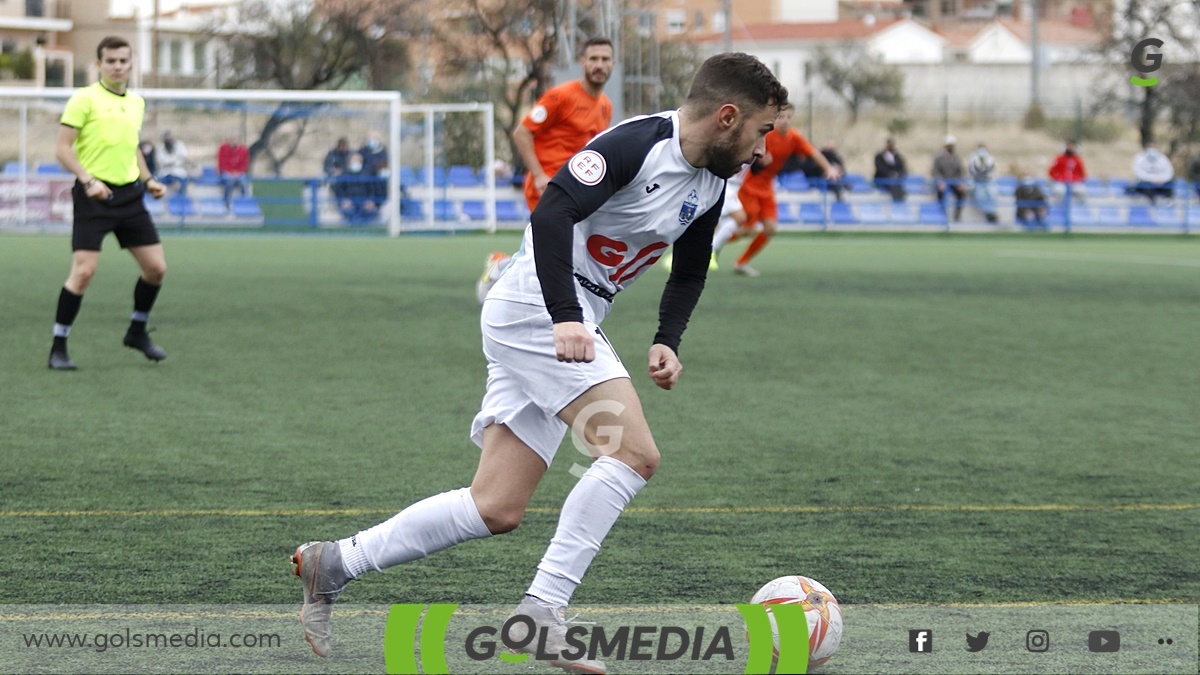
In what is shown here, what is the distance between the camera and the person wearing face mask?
28844 millimetres

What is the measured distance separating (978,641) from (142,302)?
7196 millimetres

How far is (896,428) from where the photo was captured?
8.19 metres

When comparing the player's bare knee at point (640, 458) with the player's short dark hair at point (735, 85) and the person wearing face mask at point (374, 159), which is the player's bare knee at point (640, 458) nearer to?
the player's short dark hair at point (735, 85)

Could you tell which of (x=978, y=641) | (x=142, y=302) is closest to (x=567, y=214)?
(x=978, y=641)

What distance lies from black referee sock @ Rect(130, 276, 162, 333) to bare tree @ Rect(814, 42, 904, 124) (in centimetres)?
4962

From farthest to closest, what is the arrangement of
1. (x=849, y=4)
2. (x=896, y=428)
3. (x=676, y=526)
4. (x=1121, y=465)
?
(x=849, y=4)
(x=896, y=428)
(x=1121, y=465)
(x=676, y=526)

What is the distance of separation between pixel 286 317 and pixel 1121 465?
789cm

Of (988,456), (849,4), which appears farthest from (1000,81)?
(988,456)

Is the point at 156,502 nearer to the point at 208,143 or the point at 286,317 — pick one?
the point at 286,317

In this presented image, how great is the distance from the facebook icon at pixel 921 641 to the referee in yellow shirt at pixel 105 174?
637cm

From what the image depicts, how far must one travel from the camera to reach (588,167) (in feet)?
12.7

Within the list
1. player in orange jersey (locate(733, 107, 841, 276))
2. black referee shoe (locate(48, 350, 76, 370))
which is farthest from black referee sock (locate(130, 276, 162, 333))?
player in orange jersey (locate(733, 107, 841, 276))

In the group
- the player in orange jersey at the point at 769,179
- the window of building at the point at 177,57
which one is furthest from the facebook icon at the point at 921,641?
the window of building at the point at 177,57

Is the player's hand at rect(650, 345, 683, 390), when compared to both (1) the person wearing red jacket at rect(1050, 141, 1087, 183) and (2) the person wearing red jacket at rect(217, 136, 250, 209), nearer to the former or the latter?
(2) the person wearing red jacket at rect(217, 136, 250, 209)
